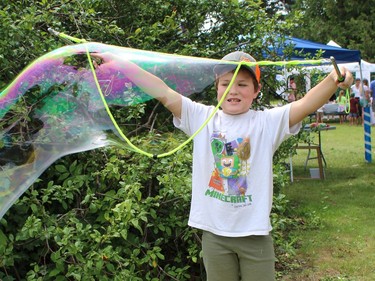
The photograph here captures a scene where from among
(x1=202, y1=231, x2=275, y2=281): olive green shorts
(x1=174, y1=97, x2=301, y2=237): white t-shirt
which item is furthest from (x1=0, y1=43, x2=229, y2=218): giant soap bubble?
(x1=202, y1=231, x2=275, y2=281): olive green shorts

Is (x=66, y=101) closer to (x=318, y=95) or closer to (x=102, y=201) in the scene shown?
(x=102, y=201)

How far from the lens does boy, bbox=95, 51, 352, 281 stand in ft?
8.01

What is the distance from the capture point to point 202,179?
2543 mm

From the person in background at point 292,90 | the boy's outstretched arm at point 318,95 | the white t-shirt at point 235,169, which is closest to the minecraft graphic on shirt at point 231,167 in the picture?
the white t-shirt at point 235,169

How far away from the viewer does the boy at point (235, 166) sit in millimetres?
2441

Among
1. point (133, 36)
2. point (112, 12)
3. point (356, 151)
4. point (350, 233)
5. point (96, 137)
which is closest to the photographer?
point (96, 137)

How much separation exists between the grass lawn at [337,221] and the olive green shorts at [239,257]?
1886mm

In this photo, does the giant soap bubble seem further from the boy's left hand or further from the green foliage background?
the boy's left hand

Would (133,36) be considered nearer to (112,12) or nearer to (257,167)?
(112,12)

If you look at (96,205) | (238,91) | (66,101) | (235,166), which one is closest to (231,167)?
(235,166)

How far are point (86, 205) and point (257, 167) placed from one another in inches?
61.0

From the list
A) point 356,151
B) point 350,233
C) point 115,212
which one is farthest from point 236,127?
point 356,151

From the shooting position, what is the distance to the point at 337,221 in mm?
6051

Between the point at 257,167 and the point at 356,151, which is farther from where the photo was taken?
the point at 356,151
